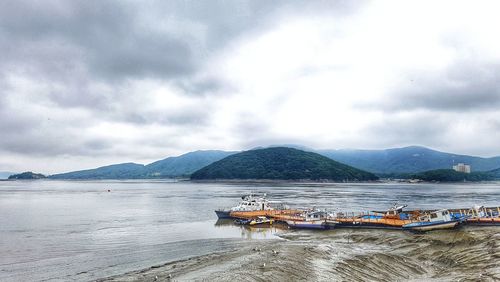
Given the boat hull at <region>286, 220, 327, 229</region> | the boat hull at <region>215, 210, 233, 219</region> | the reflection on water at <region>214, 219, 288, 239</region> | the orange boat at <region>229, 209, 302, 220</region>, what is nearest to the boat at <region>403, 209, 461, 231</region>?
the boat hull at <region>286, 220, 327, 229</region>

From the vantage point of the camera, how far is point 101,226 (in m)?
69.8

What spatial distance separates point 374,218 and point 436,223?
38.7ft

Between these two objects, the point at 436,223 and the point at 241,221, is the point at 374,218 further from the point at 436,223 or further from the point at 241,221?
the point at 241,221

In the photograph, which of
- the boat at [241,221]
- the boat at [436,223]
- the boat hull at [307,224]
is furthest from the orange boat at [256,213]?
the boat at [436,223]

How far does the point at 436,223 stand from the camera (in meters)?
53.6

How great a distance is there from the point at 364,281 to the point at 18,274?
33011 millimetres

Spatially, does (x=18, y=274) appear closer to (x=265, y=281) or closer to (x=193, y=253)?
(x=193, y=253)

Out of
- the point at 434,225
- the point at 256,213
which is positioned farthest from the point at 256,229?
the point at 434,225

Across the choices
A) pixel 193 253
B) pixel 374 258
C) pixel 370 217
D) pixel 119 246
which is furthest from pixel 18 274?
pixel 370 217

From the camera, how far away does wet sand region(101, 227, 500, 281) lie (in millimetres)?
28500

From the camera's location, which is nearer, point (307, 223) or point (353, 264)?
point (353, 264)

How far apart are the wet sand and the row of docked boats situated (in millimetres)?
10000

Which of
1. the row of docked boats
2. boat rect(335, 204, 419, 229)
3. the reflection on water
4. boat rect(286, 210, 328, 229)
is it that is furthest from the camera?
boat rect(286, 210, 328, 229)

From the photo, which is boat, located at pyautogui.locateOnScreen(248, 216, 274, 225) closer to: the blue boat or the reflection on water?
the reflection on water
